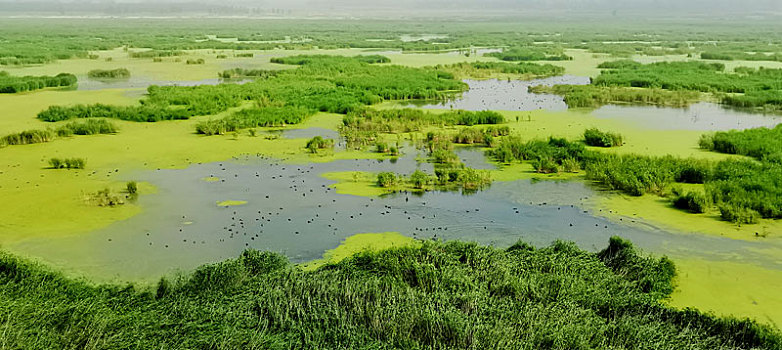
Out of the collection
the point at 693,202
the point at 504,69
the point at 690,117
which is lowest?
the point at 693,202

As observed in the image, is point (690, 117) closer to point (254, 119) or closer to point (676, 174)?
point (676, 174)

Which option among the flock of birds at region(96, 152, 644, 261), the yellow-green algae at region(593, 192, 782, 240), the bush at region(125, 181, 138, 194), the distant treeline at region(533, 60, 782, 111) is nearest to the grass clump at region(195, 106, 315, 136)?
the flock of birds at region(96, 152, 644, 261)

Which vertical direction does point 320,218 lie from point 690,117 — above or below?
below

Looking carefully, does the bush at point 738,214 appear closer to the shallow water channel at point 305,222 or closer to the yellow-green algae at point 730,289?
the shallow water channel at point 305,222

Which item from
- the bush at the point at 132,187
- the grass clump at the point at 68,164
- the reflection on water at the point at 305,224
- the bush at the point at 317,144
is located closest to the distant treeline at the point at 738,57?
the reflection on water at the point at 305,224

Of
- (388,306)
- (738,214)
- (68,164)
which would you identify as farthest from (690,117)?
(68,164)

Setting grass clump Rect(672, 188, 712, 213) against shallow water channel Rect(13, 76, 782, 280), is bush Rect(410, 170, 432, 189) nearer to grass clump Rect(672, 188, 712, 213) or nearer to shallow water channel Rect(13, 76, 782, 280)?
shallow water channel Rect(13, 76, 782, 280)
